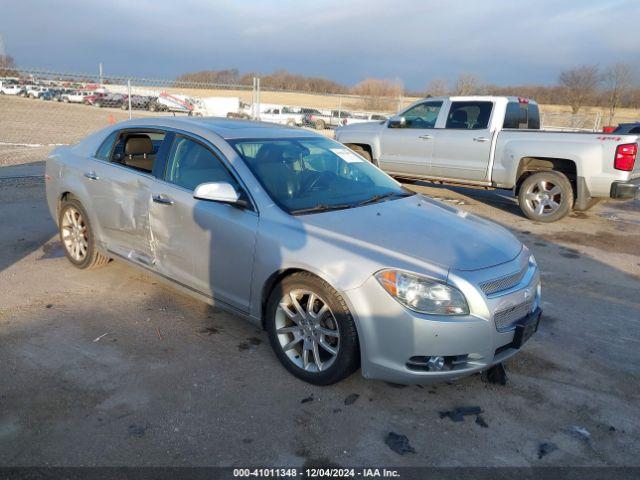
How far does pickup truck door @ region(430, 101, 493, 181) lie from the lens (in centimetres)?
879

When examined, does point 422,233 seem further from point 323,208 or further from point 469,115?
point 469,115

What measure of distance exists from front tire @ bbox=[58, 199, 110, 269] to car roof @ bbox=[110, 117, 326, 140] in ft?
3.38

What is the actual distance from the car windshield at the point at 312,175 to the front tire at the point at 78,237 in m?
2.05

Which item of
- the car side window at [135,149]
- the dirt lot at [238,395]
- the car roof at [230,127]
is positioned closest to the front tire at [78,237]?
the dirt lot at [238,395]

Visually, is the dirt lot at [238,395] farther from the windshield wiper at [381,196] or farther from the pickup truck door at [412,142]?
the pickup truck door at [412,142]

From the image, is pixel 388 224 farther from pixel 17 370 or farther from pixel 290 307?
pixel 17 370

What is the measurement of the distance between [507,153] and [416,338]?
21.2 feet

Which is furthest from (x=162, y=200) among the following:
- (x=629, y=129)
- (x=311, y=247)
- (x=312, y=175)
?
(x=629, y=129)

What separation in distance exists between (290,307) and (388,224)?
0.88 m

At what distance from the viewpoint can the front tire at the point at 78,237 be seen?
4973 millimetres

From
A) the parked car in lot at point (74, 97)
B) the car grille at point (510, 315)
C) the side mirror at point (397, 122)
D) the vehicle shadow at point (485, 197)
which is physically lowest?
the vehicle shadow at point (485, 197)

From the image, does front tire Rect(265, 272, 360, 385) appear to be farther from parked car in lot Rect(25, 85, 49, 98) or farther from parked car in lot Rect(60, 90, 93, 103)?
parked car in lot Rect(25, 85, 49, 98)

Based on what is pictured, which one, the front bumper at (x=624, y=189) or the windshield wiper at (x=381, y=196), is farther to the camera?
the front bumper at (x=624, y=189)

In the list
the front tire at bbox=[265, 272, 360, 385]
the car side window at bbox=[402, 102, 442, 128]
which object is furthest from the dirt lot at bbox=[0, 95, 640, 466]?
the car side window at bbox=[402, 102, 442, 128]
